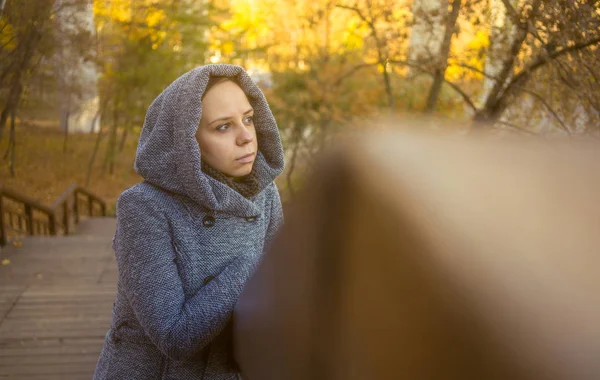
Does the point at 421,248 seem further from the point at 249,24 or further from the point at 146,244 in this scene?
the point at 249,24

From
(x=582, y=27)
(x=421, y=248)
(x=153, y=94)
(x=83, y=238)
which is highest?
(x=582, y=27)

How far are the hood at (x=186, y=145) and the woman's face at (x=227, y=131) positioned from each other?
0.04 meters

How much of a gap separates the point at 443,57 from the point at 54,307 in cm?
347

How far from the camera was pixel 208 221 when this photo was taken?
4.80 feet

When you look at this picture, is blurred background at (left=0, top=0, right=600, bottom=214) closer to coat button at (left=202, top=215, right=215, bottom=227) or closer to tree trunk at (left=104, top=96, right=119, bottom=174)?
tree trunk at (left=104, top=96, right=119, bottom=174)

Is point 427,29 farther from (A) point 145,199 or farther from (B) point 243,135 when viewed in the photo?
(A) point 145,199

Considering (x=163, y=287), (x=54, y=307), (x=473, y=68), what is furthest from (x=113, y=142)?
(x=163, y=287)

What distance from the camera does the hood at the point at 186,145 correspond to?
1352 millimetres

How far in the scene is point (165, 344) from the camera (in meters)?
1.27

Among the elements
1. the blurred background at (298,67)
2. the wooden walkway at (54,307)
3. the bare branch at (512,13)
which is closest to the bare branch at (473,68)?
the blurred background at (298,67)

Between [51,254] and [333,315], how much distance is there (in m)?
6.82

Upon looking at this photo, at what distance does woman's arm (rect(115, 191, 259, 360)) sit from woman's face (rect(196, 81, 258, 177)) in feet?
0.65

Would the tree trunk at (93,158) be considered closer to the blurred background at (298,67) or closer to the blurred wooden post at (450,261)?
the blurred background at (298,67)

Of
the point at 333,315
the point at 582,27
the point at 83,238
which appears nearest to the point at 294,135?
the point at 83,238
